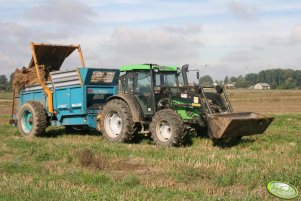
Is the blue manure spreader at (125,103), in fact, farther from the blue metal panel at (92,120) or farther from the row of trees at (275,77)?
the row of trees at (275,77)

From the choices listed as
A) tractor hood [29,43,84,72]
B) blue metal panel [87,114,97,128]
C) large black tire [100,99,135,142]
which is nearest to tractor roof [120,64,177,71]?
large black tire [100,99,135,142]

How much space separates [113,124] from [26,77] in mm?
3953

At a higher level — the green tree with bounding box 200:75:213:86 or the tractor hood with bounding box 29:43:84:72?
the tractor hood with bounding box 29:43:84:72

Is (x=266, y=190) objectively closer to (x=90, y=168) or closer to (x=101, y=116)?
(x=90, y=168)

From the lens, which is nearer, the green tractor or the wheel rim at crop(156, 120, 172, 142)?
the green tractor

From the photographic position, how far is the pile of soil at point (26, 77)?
1509 cm

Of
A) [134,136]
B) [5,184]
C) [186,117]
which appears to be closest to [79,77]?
[134,136]

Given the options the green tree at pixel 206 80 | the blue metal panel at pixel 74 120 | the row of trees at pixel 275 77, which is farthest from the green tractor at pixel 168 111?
the row of trees at pixel 275 77

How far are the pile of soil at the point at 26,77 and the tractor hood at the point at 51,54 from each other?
0.27 m

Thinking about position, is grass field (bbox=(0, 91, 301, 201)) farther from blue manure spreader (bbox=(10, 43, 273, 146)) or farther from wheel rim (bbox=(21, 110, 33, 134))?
wheel rim (bbox=(21, 110, 33, 134))

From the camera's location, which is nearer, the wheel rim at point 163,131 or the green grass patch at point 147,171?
the green grass patch at point 147,171

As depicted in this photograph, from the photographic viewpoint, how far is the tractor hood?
1519 centimetres

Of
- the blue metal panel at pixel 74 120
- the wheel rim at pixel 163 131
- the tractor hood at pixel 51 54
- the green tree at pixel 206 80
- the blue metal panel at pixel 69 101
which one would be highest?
the tractor hood at pixel 51 54

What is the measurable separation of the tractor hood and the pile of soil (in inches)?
10.7
